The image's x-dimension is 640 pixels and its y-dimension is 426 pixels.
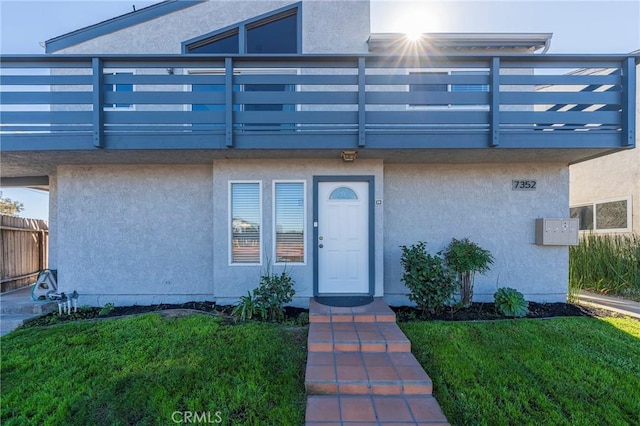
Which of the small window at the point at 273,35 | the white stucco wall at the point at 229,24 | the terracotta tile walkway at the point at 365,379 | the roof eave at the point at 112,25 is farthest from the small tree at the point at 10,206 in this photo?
the terracotta tile walkway at the point at 365,379

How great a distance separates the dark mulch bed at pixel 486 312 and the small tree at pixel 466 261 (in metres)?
0.27

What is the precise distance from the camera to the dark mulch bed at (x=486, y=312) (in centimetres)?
508

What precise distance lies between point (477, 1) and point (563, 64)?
11.4 feet

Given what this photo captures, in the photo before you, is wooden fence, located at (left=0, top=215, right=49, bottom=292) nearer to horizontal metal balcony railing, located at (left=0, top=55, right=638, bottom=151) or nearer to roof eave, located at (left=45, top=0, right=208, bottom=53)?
horizontal metal balcony railing, located at (left=0, top=55, right=638, bottom=151)

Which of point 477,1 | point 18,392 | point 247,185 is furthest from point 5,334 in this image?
point 477,1

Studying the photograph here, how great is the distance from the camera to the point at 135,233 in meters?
5.95

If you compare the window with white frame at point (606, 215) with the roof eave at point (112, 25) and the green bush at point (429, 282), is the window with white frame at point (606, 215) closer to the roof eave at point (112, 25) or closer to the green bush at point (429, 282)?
the green bush at point (429, 282)

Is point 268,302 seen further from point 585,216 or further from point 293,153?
point 585,216

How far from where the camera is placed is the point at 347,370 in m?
3.42

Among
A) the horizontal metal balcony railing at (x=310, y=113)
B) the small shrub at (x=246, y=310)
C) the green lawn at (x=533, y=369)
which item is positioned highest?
the horizontal metal balcony railing at (x=310, y=113)

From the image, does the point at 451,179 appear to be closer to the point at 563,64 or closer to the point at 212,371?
the point at 563,64

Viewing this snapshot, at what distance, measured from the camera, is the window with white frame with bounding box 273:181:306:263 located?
5754 millimetres

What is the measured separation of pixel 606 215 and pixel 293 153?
9508 mm

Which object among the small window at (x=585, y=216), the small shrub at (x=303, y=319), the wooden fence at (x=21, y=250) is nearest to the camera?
the small shrub at (x=303, y=319)
